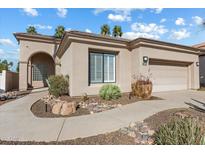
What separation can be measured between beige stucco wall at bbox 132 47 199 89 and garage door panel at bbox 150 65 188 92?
57cm

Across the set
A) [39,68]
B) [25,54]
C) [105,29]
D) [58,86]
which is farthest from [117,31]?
[58,86]

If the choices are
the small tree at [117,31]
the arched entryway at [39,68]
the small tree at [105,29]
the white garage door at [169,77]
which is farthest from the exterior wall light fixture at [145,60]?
the small tree at [105,29]

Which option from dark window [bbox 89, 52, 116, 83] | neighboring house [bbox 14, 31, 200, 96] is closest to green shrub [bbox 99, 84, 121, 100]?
neighboring house [bbox 14, 31, 200, 96]

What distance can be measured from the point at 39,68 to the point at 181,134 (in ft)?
61.3

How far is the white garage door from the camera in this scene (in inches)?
518

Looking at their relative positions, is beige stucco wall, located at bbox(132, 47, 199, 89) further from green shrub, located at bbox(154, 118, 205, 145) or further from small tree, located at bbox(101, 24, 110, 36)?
small tree, located at bbox(101, 24, 110, 36)

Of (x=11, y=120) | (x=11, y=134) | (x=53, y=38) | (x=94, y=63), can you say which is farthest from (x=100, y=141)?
(x=53, y=38)

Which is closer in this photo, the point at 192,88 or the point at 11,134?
the point at 11,134

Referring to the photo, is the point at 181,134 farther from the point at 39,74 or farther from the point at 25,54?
the point at 39,74

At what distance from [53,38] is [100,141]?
16439 millimetres

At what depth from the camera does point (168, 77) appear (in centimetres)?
1393

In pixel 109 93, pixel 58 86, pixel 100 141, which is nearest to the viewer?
pixel 100 141
